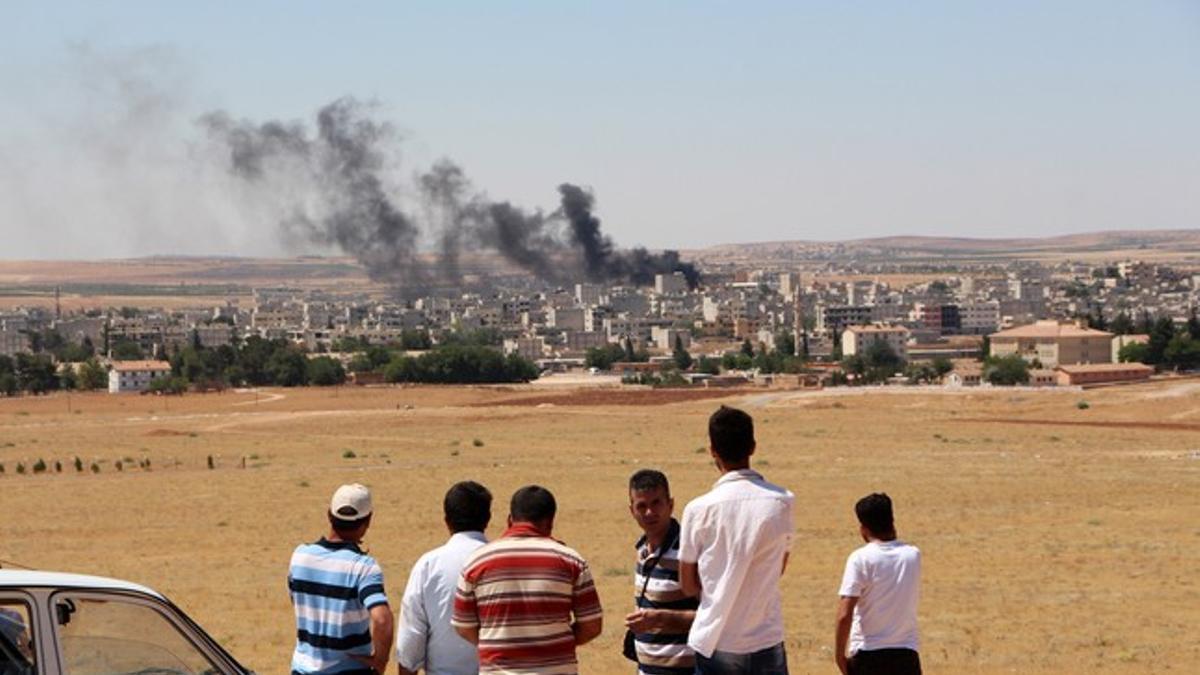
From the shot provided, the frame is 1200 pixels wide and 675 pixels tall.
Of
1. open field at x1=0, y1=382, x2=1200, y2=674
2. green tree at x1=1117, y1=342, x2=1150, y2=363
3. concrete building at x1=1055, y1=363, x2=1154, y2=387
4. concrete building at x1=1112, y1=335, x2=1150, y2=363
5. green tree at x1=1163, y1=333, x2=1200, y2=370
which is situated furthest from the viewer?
concrete building at x1=1112, y1=335, x2=1150, y2=363

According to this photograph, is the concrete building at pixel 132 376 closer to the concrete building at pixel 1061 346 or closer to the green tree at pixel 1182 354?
the concrete building at pixel 1061 346

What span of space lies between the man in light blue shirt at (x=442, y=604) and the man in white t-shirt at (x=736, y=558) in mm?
901

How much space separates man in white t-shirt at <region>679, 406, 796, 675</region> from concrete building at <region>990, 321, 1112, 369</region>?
125445mm

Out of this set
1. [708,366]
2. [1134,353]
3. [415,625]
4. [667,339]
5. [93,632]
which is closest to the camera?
[93,632]

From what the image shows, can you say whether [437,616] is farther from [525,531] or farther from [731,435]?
[731,435]

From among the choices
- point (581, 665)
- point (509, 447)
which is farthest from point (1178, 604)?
point (509, 447)

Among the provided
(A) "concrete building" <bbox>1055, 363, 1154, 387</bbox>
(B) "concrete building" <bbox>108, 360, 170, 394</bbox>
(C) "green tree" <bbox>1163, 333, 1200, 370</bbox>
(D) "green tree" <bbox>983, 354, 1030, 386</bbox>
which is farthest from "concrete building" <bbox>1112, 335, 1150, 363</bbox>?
(B) "concrete building" <bbox>108, 360, 170, 394</bbox>

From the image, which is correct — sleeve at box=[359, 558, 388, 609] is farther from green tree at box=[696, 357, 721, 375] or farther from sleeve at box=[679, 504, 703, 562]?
green tree at box=[696, 357, 721, 375]

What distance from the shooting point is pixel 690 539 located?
8281 mm

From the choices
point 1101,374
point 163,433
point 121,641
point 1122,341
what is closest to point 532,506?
point 121,641

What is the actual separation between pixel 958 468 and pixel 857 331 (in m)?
116

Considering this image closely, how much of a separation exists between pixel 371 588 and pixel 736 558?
151 centimetres

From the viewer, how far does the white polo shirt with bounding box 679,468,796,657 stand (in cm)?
823

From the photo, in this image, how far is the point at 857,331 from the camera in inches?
6447
